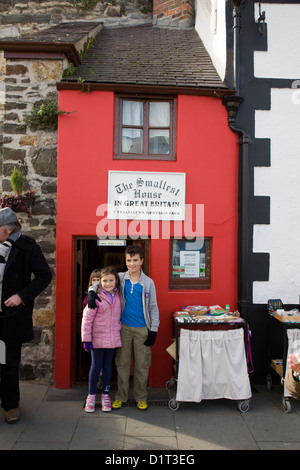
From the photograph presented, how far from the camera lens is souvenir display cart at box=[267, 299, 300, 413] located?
5113mm

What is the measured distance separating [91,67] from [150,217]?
2501 millimetres

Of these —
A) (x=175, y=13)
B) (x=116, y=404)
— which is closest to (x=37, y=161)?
(x=116, y=404)

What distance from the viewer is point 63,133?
5.84 m

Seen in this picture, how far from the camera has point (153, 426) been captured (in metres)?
4.59

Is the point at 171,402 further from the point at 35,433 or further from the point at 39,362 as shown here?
the point at 39,362

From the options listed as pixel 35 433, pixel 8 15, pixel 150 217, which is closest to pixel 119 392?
pixel 35 433

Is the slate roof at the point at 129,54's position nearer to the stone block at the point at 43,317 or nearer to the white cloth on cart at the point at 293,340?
the stone block at the point at 43,317

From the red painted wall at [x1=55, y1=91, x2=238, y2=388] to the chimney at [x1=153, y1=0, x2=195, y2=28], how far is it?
2960 millimetres

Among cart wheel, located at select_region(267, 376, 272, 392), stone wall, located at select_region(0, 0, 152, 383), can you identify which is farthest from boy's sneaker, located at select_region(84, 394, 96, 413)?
cart wheel, located at select_region(267, 376, 272, 392)

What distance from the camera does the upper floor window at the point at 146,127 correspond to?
5.97 metres

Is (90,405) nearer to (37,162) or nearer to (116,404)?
(116,404)

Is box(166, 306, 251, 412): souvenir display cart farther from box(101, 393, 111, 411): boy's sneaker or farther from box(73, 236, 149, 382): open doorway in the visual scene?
box(73, 236, 149, 382): open doorway

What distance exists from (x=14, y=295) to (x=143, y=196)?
223 centimetres

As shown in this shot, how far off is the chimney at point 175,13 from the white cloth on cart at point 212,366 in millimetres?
6037
